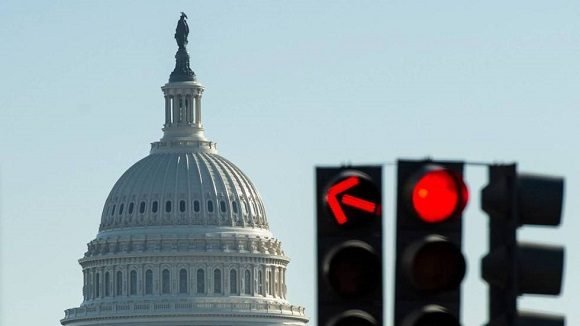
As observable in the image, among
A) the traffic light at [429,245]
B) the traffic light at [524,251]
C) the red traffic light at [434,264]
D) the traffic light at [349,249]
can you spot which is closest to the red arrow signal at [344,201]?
the traffic light at [349,249]

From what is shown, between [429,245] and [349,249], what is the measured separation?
1.78ft

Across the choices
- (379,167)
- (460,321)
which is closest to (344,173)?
(379,167)

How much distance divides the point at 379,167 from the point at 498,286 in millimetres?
1141

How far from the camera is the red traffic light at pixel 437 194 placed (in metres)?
20.0

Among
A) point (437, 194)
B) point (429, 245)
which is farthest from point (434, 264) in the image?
point (437, 194)

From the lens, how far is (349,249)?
783 inches

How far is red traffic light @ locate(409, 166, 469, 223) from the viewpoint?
2000 cm

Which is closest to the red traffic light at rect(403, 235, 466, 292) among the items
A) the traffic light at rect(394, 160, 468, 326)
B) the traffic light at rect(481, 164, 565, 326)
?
the traffic light at rect(394, 160, 468, 326)

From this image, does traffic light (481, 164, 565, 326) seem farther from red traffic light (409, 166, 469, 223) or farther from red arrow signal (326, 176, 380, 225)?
red arrow signal (326, 176, 380, 225)

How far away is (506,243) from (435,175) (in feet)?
2.16

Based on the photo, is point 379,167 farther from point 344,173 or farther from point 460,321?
point 460,321

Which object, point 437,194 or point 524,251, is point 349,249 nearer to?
point 437,194

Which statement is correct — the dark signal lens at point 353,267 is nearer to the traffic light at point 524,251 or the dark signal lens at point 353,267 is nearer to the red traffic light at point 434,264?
the red traffic light at point 434,264

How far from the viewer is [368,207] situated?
20.2m
